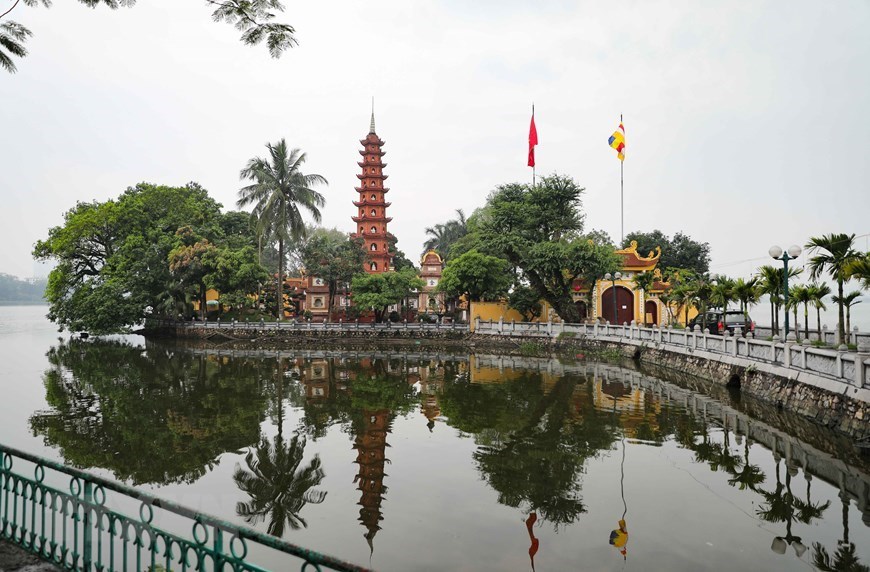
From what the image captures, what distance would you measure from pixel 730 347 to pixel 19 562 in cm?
1835

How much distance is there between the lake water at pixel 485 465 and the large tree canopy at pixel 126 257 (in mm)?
18898

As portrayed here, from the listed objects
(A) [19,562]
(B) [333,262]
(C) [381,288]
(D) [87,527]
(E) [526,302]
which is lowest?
(A) [19,562]

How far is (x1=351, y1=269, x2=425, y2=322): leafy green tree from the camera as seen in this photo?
38.1m

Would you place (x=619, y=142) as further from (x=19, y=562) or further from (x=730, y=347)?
(x=19, y=562)

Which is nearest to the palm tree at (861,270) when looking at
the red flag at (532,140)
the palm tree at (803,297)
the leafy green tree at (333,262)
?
the palm tree at (803,297)

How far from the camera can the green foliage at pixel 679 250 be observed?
176 feet

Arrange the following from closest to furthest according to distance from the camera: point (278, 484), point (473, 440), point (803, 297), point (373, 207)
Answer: point (278, 484) < point (473, 440) < point (803, 297) < point (373, 207)

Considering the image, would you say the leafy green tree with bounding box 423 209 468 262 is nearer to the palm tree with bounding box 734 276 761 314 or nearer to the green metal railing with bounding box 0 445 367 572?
the palm tree with bounding box 734 276 761 314

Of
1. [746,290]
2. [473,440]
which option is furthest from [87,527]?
[746,290]

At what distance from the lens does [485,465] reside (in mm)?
9617

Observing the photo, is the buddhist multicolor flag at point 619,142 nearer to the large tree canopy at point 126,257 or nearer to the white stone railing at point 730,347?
the white stone railing at point 730,347

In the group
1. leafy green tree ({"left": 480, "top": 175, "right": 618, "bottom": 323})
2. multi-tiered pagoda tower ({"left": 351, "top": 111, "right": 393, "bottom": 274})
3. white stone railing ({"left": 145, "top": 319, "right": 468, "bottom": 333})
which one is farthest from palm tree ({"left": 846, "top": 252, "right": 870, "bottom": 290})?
multi-tiered pagoda tower ({"left": 351, "top": 111, "right": 393, "bottom": 274})

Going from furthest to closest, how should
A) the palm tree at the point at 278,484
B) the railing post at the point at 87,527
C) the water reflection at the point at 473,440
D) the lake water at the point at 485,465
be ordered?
the palm tree at the point at 278,484
the water reflection at the point at 473,440
the lake water at the point at 485,465
the railing post at the point at 87,527

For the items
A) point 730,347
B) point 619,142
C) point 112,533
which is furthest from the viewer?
point 619,142
